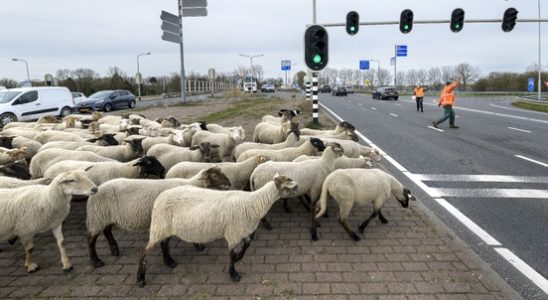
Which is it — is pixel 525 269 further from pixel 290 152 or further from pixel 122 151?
pixel 122 151

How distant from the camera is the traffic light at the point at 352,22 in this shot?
19734 mm

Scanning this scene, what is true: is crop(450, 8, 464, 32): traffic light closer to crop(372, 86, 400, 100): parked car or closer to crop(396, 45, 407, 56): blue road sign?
crop(372, 86, 400, 100): parked car

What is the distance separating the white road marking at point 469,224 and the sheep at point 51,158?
593cm

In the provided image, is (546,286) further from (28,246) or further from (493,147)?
(493,147)

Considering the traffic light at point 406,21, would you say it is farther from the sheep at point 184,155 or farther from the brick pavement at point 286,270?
the brick pavement at point 286,270

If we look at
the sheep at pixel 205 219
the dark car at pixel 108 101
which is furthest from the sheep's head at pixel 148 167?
the dark car at pixel 108 101

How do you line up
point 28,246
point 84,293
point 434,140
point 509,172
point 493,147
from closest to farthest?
point 84,293 → point 28,246 → point 509,172 → point 493,147 → point 434,140

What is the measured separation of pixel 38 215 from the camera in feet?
14.1

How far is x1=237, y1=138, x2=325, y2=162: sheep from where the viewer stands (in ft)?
23.1

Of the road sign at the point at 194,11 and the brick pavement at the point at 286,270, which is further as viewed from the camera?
the road sign at the point at 194,11

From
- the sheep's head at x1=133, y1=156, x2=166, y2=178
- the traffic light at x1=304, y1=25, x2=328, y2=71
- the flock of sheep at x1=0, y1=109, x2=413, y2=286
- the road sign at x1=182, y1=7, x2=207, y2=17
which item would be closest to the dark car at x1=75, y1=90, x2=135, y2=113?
the road sign at x1=182, y1=7, x2=207, y2=17

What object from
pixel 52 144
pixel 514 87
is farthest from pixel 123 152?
pixel 514 87

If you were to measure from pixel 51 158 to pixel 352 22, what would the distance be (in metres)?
17.0

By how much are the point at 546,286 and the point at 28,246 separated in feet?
18.6
